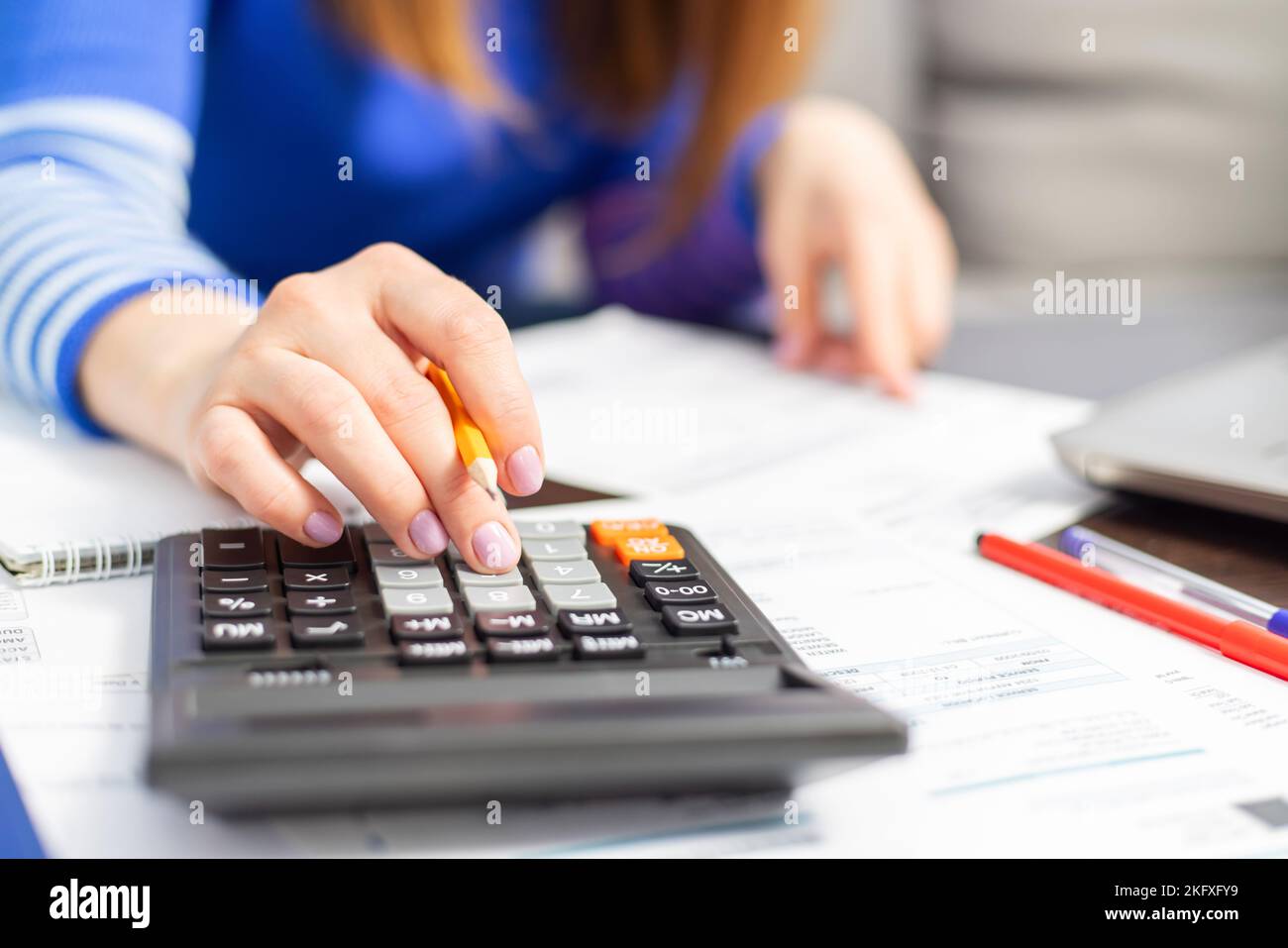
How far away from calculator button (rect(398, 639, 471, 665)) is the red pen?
23cm

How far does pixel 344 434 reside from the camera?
364mm

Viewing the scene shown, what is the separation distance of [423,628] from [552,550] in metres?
0.07

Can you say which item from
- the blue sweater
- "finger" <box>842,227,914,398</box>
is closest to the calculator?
the blue sweater

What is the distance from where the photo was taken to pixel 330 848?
247mm

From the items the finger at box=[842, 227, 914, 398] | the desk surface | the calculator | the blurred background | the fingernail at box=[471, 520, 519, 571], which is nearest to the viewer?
the calculator

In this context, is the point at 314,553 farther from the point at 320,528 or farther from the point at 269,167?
the point at 269,167

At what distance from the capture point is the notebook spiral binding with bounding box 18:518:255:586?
0.38m

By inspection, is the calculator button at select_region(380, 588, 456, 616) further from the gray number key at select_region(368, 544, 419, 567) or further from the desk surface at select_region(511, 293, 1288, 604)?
the desk surface at select_region(511, 293, 1288, 604)

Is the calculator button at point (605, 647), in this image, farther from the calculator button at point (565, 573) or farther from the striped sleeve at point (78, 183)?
the striped sleeve at point (78, 183)

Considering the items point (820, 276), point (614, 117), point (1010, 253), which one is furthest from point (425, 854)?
point (1010, 253)

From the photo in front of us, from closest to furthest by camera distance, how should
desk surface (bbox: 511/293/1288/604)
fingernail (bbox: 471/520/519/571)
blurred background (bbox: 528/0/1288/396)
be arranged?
fingernail (bbox: 471/520/519/571)
desk surface (bbox: 511/293/1288/604)
blurred background (bbox: 528/0/1288/396)

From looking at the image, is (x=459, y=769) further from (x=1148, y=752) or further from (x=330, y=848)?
(x=1148, y=752)

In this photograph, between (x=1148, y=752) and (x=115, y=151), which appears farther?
(x=115, y=151)

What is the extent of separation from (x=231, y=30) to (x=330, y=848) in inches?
27.0
